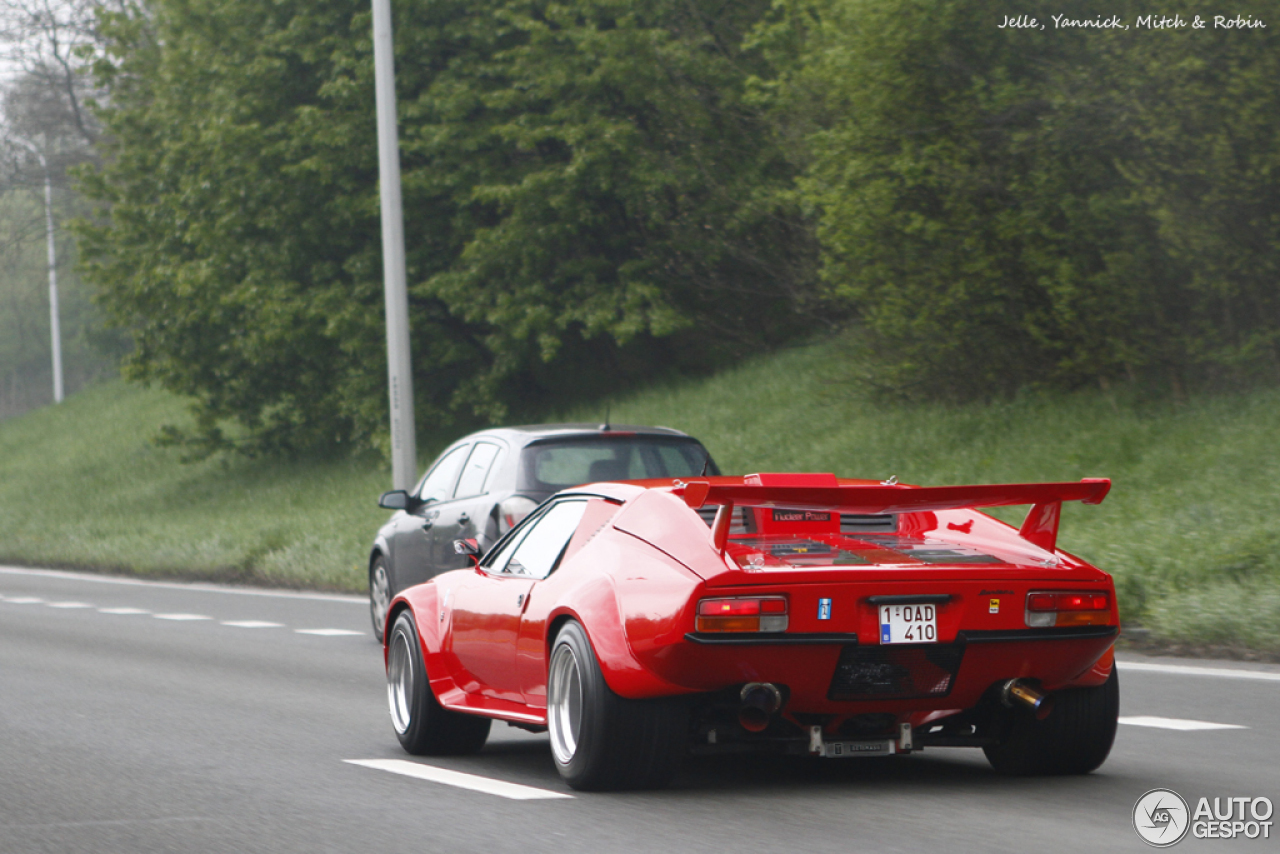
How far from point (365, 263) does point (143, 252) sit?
261 inches

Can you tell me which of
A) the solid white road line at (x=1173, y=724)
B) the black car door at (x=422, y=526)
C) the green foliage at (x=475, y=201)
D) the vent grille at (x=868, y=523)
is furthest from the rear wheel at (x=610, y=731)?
the green foliage at (x=475, y=201)

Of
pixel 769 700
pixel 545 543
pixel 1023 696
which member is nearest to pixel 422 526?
pixel 545 543

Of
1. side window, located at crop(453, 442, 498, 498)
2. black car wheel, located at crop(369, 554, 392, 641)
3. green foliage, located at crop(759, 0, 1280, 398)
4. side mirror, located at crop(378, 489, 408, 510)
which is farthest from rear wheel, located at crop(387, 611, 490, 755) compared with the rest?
green foliage, located at crop(759, 0, 1280, 398)

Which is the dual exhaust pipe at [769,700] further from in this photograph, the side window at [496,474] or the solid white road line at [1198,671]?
the side window at [496,474]

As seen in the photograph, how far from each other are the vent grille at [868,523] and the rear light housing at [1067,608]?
84 cm

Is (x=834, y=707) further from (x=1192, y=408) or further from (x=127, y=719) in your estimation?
(x=1192, y=408)

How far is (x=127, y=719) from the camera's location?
10.0 meters

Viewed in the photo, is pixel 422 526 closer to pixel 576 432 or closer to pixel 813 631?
pixel 576 432

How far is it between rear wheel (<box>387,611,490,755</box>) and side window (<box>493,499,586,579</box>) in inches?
23.3

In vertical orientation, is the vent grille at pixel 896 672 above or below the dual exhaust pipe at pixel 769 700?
above

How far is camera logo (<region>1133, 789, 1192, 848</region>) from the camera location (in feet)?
19.2

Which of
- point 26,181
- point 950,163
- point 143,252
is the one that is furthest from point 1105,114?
point 26,181

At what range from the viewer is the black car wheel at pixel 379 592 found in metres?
14.4

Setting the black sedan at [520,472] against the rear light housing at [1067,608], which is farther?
the black sedan at [520,472]
